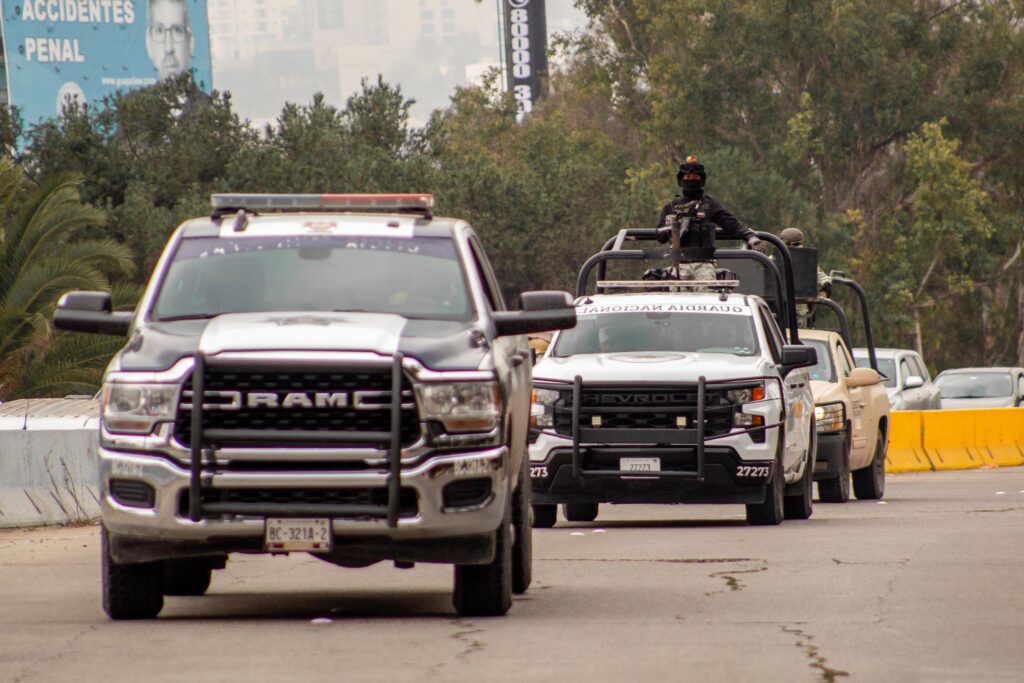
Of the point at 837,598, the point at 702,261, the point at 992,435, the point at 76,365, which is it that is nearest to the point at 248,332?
the point at 837,598

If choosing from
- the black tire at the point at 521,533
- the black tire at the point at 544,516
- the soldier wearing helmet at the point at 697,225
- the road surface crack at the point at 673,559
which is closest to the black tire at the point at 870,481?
the soldier wearing helmet at the point at 697,225

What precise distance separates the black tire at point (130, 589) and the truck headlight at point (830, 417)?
36.0 ft

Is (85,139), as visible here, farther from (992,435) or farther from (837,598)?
(837,598)

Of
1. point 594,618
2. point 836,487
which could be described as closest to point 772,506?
point 836,487

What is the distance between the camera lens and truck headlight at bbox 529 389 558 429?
1599 centimetres

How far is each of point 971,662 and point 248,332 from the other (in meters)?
3.33

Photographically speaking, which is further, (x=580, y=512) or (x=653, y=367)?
(x=580, y=512)

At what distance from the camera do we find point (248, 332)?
929 cm

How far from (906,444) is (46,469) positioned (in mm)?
16006

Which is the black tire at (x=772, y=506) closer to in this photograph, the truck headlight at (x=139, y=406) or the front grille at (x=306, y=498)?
the front grille at (x=306, y=498)

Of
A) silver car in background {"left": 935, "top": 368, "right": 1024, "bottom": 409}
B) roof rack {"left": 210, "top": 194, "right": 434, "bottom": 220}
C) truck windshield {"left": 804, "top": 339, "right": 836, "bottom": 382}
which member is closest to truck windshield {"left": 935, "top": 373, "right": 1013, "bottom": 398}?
silver car in background {"left": 935, "top": 368, "right": 1024, "bottom": 409}

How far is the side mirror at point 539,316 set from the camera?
10.1 m

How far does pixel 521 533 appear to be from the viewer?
35.7 ft

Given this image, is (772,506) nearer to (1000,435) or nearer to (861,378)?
(861,378)
